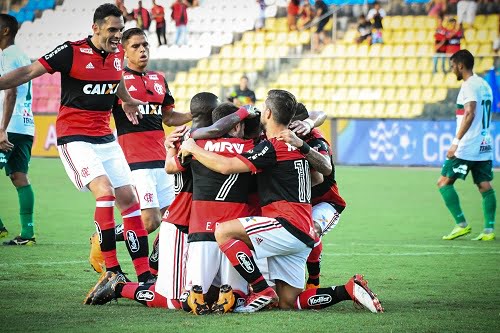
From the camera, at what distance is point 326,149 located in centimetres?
780

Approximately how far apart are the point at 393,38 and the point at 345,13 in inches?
74.6

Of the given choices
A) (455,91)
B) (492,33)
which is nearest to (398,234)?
(455,91)

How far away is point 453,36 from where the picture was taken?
84.6 feet

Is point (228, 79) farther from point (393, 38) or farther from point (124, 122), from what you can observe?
point (124, 122)

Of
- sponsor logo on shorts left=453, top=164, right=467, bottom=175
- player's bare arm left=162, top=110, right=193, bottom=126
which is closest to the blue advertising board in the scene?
sponsor logo on shorts left=453, top=164, right=467, bottom=175

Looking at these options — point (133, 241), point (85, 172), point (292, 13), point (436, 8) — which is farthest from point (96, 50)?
point (292, 13)

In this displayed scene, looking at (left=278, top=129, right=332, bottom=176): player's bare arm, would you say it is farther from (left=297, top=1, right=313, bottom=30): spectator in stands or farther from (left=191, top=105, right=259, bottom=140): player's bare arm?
(left=297, top=1, right=313, bottom=30): spectator in stands

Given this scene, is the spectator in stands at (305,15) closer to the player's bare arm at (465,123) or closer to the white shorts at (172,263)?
the player's bare arm at (465,123)

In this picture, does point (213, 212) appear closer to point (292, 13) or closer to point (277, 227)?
point (277, 227)

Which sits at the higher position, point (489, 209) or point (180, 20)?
point (180, 20)

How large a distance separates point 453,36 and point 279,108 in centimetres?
1955

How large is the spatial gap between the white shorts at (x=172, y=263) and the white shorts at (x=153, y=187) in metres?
1.68

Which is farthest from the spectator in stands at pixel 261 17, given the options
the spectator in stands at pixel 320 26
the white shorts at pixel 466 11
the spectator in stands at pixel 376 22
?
the white shorts at pixel 466 11

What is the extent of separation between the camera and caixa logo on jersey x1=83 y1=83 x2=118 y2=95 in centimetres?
830
